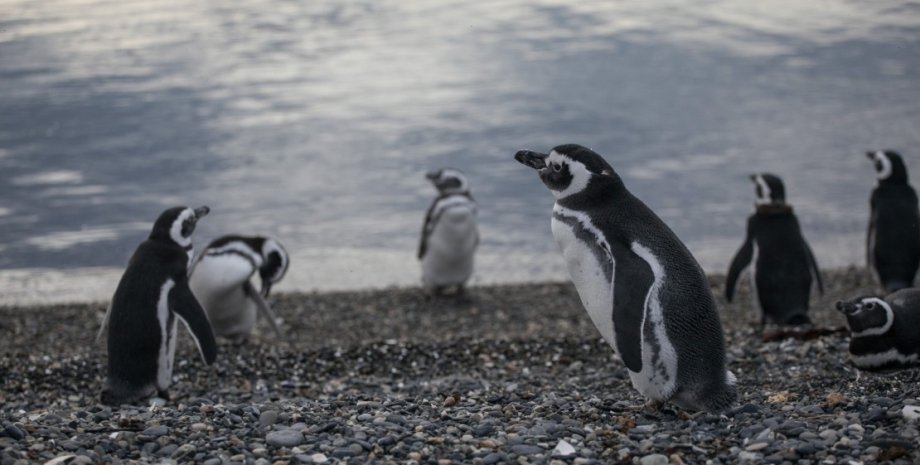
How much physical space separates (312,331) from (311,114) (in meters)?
7.53

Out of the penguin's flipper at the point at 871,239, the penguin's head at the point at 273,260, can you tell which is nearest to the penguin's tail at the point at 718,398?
the penguin's flipper at the point at 871,239

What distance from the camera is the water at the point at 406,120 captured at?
9961 millimetres

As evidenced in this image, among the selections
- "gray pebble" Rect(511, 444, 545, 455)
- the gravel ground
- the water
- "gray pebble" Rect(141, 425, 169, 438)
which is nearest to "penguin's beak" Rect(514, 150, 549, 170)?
the gravel ground

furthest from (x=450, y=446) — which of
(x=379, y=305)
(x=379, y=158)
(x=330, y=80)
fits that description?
(x=330, y=80)

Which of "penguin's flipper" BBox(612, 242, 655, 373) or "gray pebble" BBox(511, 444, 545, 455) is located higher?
"penguin's flipper" BBox(612, 242, 655, 373)

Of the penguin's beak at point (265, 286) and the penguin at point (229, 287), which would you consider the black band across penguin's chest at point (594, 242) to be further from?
the penguin's beak at point (265, 286)

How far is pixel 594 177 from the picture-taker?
15.2ft

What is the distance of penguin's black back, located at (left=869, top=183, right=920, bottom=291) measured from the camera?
7773 millimetres

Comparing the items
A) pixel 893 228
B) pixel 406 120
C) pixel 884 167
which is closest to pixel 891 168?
pixel 884 167

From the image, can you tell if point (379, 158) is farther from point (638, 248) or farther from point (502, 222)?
point (638, 248)

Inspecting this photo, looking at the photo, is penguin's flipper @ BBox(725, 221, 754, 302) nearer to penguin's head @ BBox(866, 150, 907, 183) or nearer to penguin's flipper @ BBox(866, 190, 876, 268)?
penguin's flipper @ BBox(866, 190, 876, 268)

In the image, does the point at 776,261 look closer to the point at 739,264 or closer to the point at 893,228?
the point at 739,264

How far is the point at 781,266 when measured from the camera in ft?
23.7

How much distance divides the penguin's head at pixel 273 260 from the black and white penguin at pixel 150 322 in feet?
6.35
